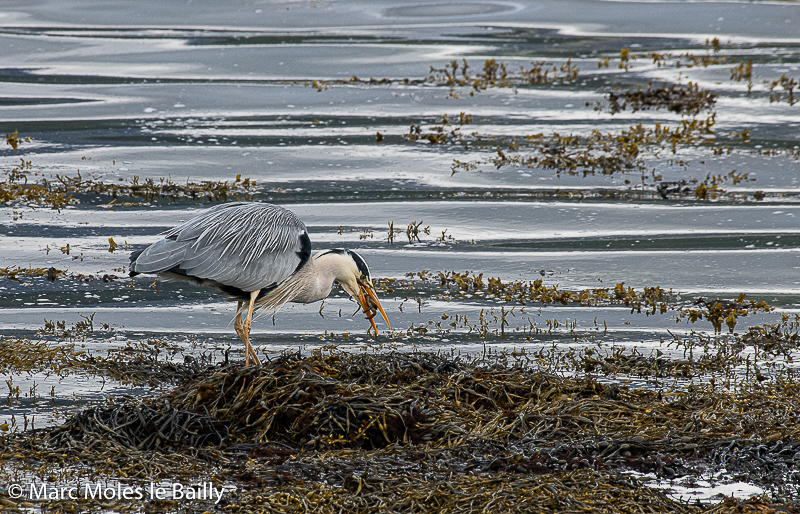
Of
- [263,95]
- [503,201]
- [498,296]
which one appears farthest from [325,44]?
[498,296]

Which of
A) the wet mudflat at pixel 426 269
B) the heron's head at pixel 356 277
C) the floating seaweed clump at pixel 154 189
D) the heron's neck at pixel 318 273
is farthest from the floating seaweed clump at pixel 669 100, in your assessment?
the heron's neck at pixel 318 273

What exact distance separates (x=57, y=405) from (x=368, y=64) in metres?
18.6

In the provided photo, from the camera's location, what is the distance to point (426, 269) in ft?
37.2

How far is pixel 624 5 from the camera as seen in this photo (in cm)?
3253

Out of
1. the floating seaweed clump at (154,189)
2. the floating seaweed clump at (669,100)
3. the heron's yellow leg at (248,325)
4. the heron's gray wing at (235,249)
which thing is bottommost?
the heron's yellow leg at (248,325)

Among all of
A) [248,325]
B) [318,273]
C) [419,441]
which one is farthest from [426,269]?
[419,441]

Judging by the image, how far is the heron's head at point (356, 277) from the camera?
798cm

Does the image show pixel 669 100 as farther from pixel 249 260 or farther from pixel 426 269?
pixel 249 260

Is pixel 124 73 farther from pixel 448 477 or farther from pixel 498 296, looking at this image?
pixel 448 477

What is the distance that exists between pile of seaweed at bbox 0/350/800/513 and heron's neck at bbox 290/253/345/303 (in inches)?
37.0

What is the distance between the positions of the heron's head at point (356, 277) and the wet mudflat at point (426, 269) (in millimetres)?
561

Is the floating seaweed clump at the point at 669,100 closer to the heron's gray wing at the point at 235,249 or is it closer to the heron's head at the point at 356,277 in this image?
the heron's head at the point at 356,277

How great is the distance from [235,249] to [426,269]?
410 cm

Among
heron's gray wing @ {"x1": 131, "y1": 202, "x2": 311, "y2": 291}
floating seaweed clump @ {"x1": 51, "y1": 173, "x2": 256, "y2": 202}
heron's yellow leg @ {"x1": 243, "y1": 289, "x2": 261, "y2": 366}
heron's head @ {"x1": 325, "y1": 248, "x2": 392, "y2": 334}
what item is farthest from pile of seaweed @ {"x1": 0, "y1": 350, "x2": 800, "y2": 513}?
floating seaweed clump @ {"x1": 51, "y1": 173, "x2": 256, "y2": 202}
